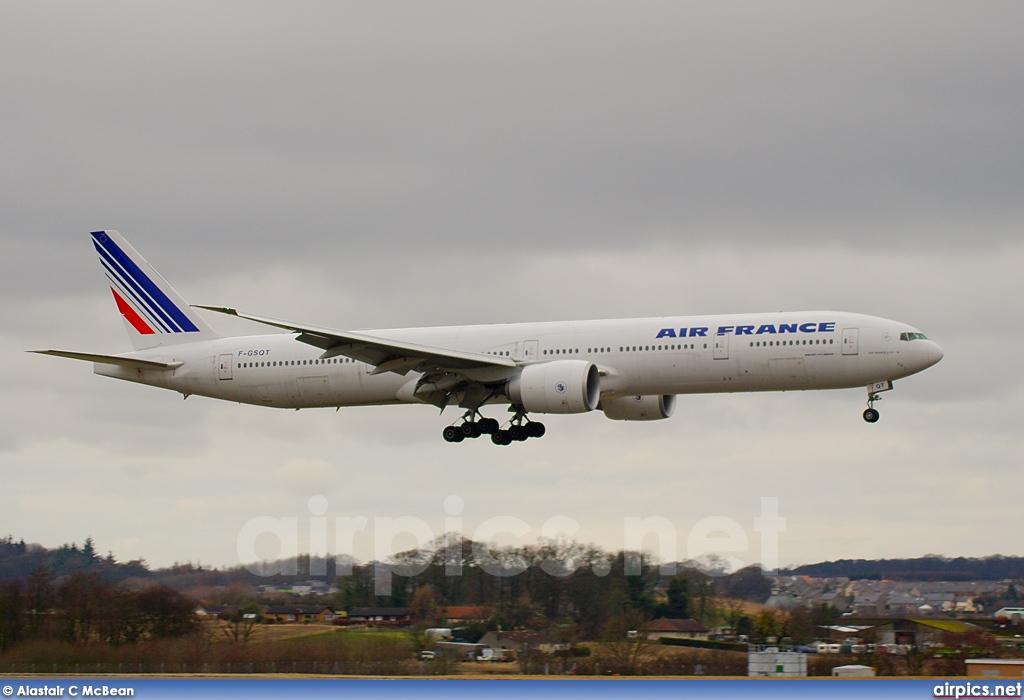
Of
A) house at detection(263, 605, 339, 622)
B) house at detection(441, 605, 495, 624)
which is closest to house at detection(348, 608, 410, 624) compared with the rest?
house at detection(263, 605, 339, 622)

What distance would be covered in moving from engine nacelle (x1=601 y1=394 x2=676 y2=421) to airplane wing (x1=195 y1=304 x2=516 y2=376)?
672 cm

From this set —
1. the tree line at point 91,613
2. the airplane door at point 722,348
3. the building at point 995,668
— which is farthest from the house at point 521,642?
the building at point 995,668

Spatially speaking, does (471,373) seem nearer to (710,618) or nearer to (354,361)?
(354,361)

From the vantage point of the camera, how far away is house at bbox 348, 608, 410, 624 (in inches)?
2131

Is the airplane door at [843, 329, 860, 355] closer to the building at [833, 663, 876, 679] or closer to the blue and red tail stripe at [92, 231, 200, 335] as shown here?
the building at [833, 663, 876, 679]

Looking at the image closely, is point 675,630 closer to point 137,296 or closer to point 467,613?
point 467,613

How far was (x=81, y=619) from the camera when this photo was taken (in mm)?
52250

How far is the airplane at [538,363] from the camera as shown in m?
48.0

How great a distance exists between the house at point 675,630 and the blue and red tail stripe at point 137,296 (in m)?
20.7

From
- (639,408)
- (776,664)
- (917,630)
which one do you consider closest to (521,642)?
(776,664)

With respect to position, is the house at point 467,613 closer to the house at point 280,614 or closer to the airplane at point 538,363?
the house at point 280,614

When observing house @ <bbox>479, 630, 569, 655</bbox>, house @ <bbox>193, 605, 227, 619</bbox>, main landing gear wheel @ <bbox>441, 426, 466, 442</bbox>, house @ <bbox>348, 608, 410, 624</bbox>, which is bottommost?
house @ <bbox>479, 630, 569, 655</bbox>

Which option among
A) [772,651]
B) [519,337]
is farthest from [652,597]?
[519,337]

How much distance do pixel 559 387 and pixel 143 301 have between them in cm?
1969
